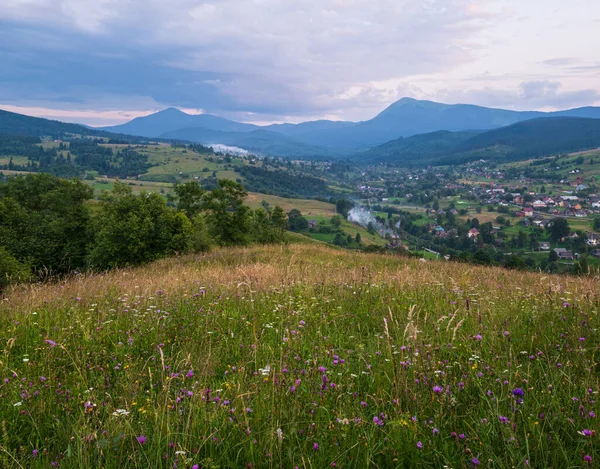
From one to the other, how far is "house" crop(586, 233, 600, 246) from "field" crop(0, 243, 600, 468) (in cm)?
9964

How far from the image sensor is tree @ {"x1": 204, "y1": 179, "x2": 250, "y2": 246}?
4353 cm

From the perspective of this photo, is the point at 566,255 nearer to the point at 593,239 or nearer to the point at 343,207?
the point at 593,239

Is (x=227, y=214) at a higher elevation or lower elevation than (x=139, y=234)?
higher

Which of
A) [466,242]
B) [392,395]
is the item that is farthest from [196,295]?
[466,242]

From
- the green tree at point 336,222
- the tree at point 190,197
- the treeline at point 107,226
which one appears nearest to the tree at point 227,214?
the treeline at point 107,226

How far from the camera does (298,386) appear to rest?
133 inches

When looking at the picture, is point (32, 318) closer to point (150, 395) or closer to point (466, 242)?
point (150, 395)

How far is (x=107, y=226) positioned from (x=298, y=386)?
3119 cm

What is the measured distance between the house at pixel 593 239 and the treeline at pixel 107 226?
74727mm

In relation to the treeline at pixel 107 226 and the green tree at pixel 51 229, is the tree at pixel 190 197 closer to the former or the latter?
the treeline at pixel 107 226

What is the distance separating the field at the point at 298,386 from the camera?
99.7 inches

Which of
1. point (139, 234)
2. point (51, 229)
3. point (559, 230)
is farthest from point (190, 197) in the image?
point (559, 230)

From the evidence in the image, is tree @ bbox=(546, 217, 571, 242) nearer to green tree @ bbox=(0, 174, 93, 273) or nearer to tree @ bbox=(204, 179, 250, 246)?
tree @ bbox=(204, 179, 250, 246)

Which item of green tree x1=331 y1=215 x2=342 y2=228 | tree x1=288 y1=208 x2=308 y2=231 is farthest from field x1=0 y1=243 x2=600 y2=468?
green tree x1=331 y1=215 x2=342 y2=228
